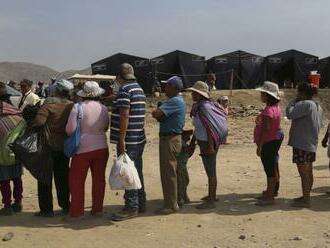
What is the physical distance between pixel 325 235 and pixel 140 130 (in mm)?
2353

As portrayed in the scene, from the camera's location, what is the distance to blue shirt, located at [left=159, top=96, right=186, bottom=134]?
6973 millimetres

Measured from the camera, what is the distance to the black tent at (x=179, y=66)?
2852cm

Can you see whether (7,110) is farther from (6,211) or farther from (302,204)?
(302,204)

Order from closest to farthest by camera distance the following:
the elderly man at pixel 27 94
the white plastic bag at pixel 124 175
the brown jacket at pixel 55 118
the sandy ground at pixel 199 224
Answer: the sandy ground at pixel 199 224
the white plastic bag at pixel 124 175
the brown jacket at pixel 55 118
the elderly man at pixel 27 94

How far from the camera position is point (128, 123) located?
22.3ft

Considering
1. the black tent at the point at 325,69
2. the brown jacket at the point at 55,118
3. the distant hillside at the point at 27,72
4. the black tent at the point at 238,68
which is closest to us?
the brown jacket at the point at 55,118

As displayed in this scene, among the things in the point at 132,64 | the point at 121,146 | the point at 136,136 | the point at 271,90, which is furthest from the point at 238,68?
the point at 121,146

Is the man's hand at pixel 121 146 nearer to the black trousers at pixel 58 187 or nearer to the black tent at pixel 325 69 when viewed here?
the black trousers at pixel 58 187

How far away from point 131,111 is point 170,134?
0.58m

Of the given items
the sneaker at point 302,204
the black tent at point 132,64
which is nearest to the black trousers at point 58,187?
the sneaker at point 302,204

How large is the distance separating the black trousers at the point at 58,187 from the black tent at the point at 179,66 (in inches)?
833

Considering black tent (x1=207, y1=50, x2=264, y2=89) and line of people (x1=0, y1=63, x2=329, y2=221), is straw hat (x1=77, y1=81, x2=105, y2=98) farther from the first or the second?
black tent (x1=207, y1=50, x2=264, y2=89)

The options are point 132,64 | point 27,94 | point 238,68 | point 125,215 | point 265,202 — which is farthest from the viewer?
point 238,68

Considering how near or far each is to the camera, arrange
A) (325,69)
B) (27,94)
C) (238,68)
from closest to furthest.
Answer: (27,94), (238,68), (325,69)
